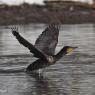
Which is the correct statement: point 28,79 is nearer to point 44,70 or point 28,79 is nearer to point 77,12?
point 44,70

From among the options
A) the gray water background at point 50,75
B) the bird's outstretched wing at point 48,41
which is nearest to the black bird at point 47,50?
the bird's outstretched wing at point 48,41

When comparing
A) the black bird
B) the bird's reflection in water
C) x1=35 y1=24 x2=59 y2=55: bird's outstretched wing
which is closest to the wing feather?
the black bird

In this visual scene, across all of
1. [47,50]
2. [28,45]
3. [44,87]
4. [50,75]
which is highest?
[28,45]

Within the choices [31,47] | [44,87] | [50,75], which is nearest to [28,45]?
[31,47]

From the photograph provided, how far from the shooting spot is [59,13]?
37156 millimetres

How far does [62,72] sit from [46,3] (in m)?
23.5

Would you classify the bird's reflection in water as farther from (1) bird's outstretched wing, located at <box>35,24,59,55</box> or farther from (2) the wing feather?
(1) bird's outstretched wing, located at <box>35,24,59,55</box>

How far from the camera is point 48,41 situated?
48.8ft

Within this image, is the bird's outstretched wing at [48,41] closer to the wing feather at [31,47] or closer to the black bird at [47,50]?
the black bird at [47,50]

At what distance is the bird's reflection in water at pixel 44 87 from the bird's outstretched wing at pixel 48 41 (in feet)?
2.02

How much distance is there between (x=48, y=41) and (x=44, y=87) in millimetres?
2431

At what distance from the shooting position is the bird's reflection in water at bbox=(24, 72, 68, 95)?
39.2 ft

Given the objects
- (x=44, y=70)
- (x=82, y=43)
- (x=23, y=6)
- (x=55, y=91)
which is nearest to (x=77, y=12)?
(x=23, y=6)

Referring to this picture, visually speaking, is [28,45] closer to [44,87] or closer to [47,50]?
[47,50]
